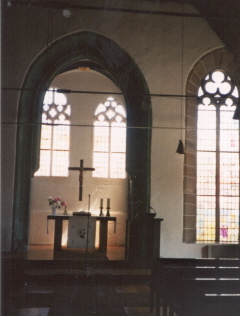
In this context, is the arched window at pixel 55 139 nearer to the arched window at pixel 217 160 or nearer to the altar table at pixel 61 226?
the altar table at pixel 61 226

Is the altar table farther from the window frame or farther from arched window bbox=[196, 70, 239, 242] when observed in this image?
arched window bbox=[196, 70, 239, 242]

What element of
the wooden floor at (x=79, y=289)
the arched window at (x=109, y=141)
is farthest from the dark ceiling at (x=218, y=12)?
the wooden floor at (x=79, y=289)

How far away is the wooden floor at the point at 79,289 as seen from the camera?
5994 millimetres

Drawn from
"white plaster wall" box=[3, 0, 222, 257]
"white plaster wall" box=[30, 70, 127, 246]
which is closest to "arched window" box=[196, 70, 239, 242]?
"white plaster wall" box=[3, 0, 222, 257]

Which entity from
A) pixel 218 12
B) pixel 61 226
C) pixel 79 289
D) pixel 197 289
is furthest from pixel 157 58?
pixel 197 289

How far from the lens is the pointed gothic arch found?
35.4 feet

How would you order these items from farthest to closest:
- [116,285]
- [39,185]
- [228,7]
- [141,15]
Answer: [39,185], [141,15], [228,7], [116,285]

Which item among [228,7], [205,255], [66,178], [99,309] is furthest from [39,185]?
[99,309]

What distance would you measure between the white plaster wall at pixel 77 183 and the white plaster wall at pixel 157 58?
3478mm

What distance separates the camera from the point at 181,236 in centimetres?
1070

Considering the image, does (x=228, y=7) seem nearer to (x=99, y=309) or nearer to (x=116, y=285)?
(x=116, y=285)

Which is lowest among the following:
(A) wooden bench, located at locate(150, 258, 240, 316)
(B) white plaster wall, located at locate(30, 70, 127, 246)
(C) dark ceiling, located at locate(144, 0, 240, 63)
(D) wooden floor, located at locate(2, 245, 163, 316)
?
(D) wooden floor, located at locate(2, 245, 163, 316)

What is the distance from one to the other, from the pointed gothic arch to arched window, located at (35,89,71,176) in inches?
133

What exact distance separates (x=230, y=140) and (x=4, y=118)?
5944mm
